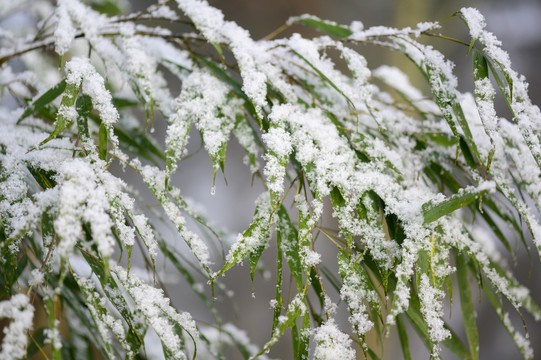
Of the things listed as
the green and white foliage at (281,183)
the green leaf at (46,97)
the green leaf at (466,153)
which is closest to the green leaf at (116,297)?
the green and white foliage at (281,183)

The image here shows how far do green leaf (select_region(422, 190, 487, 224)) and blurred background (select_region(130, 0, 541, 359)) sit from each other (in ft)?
5.47

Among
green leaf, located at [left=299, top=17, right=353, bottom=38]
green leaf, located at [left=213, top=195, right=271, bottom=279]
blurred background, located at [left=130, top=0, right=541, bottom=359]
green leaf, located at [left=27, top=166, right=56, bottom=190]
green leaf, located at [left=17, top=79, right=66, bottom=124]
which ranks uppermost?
blurred background, located at [left=130, top=0, right=541, bottom=359]

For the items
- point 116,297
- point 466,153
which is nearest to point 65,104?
point 116,297

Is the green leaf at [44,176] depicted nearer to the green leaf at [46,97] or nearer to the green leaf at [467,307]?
the green leaf at [46,97]

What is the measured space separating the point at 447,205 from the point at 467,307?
0.22m

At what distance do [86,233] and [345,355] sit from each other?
12.2 inches

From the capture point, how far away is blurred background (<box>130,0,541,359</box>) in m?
2.00

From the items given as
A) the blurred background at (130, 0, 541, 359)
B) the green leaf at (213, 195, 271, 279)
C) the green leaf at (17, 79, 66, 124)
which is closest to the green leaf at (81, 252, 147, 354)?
the green leaf at (213, 195, 271, 279)

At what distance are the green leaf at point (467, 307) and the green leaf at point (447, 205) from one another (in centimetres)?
19

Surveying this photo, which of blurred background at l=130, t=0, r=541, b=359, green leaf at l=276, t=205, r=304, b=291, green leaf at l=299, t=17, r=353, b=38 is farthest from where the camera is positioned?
blurred background at l=130, t=0, r=541, b=359

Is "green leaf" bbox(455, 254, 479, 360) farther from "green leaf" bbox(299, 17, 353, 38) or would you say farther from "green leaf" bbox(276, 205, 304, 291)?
"green leaf" bbox(299, 17, 353, 38)

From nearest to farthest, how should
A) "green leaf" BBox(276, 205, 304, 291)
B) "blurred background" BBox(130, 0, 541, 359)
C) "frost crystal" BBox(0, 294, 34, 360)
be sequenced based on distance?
1. "frost crystal" BBox(0, 294, 34, 360)
2. "green leaf" BBox(276, 205, 304, 291)
3. "blurred background" BBox(130, 0, 541, 359)

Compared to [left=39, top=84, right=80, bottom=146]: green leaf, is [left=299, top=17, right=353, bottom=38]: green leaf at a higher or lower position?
higher

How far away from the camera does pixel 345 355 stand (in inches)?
15.5
